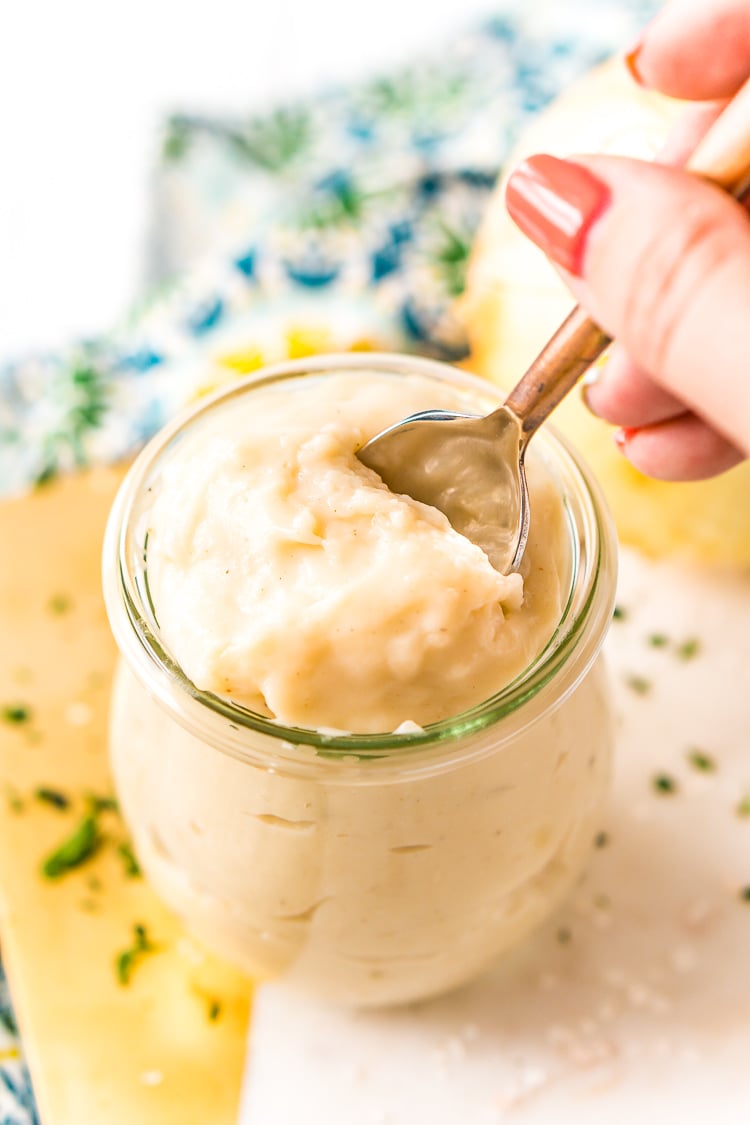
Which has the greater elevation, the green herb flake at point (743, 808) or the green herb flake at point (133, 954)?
the green herb flake at point (743, 808)

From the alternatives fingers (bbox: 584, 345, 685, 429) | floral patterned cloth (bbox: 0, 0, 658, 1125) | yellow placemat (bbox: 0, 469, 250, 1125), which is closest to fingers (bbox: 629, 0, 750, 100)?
fingers (bbox: 584, 345, 685, 429)

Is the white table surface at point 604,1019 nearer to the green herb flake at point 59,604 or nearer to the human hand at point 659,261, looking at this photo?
the green herb flake at point 59,604

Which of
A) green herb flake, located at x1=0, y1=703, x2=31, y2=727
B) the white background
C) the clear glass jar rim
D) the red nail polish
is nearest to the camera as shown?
the clear glass jar rim

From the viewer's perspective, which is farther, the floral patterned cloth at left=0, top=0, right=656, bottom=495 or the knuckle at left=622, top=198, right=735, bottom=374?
the floral patterned cloth at left=0, top=0, right=656, bottom=495

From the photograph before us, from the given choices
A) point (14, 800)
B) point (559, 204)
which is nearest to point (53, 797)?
point (14, 800)

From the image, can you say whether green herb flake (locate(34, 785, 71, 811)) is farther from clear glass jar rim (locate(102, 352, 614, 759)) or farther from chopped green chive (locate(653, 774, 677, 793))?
chopped green chive (locate(653, 774, 677, 793))

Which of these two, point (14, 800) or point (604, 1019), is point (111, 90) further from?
point (604, 1019)

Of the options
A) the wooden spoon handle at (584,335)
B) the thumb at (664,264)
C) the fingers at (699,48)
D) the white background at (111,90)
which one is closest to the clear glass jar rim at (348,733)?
the wooden spoon handle at (584,335)
